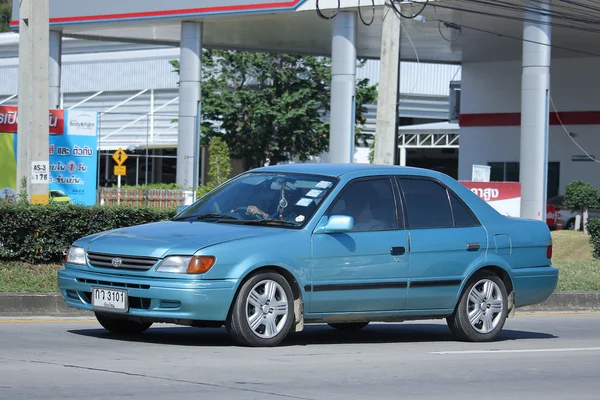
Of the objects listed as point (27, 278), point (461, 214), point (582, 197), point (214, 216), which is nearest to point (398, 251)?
point (461, 214)

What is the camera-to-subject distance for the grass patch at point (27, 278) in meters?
12.7

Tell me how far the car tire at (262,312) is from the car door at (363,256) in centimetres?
29

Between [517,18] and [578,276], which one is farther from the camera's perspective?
[517,18]

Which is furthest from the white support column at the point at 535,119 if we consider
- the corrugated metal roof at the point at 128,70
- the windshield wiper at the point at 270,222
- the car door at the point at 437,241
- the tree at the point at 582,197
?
the corrugated metal roof at the point at 128,70

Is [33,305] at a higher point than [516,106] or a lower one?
lower

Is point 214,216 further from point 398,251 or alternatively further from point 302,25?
point 302,25

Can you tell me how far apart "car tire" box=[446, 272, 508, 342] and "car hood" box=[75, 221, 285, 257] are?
7.25 feet

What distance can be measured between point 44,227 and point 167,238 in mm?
5984

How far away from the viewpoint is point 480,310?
10500 millimetres

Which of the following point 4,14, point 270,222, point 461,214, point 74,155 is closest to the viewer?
point 270,222

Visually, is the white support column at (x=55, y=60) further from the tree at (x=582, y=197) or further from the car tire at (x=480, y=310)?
the car tire at (x=480, y=310)

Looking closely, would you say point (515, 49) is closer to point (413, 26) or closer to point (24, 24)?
point (413, 26)

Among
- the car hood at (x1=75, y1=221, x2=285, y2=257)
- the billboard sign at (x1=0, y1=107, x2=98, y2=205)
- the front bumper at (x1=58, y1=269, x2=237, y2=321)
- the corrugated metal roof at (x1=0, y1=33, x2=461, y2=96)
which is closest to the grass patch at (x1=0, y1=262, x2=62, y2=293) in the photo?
the car hood at (x1=75, y1=221, x2=285, y2=257)

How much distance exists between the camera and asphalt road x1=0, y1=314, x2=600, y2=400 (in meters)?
7.00
